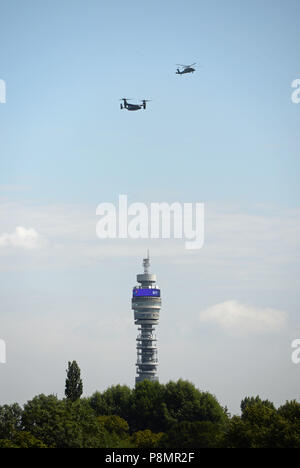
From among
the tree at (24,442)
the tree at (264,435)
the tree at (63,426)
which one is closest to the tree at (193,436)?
the tree at (264,435)

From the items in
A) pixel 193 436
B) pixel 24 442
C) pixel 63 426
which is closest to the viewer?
pixel 193 436

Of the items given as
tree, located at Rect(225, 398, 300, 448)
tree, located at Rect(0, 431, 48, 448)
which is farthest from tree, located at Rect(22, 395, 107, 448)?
tree, located at Rect(225, 398, 300, 448)

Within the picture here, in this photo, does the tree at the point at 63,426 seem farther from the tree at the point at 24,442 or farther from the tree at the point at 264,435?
the tree at the point at 264,435

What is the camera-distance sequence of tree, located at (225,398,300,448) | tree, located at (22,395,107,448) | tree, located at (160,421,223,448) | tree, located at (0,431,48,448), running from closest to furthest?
tree, located at (225,398,300,448), tree, located at (160,421,223,448), tree, located at (0,431,48,448), tree, located at (22,395,107,448)

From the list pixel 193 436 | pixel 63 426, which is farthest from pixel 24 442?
pixel 193 436

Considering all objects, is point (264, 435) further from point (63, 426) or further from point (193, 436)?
point (63, 426)

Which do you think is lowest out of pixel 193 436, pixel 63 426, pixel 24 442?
pixel 24 442

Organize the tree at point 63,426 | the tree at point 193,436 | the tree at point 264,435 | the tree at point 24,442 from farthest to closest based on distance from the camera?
the tree at point 63,426 → the tree at point 24,442 → the tree at point 193,436 → the tree at point 264,435

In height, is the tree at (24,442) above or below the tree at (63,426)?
below

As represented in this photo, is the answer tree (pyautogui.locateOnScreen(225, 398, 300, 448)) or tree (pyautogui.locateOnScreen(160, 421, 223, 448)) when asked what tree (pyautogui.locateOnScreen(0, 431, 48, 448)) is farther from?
tree (pyautogui.locateOnScreen(225, 398, 300, 448))
